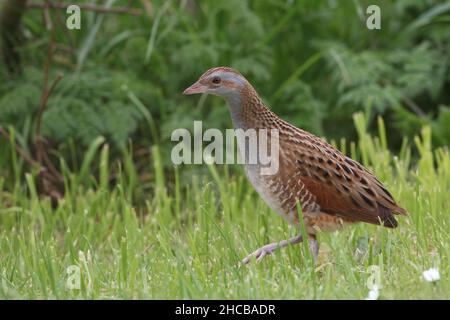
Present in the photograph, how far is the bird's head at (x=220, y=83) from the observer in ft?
15.4

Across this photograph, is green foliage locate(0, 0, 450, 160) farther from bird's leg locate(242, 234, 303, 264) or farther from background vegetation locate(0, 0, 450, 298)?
bird's leg locate(242, 234, 303, 264)

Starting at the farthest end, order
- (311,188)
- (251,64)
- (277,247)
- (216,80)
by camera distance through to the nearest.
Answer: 1. (251,64)
2. (216,80)
3. (311,188)
4. (277,247)

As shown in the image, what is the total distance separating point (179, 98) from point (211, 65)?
15.4 inches

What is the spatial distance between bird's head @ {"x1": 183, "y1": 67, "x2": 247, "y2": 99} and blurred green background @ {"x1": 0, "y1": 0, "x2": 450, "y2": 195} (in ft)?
6.24

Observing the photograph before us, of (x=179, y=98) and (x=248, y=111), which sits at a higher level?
(x=179, y=98)

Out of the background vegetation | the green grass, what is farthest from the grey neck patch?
the background vegetation

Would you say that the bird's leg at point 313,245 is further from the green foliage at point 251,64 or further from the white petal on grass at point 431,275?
the green foliage at point 251,64

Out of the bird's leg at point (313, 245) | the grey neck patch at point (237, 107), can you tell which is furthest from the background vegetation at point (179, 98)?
the grey neck patch at point (237, 107)

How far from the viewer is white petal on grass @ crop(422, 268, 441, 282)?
12.1 feet

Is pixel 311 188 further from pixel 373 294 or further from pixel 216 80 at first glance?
pixel 373 294

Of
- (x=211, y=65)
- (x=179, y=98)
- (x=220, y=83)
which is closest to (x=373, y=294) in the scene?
(x=220, y=83)

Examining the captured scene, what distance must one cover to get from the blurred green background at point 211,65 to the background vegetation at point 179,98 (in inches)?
0.5

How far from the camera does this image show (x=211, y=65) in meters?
6.96
